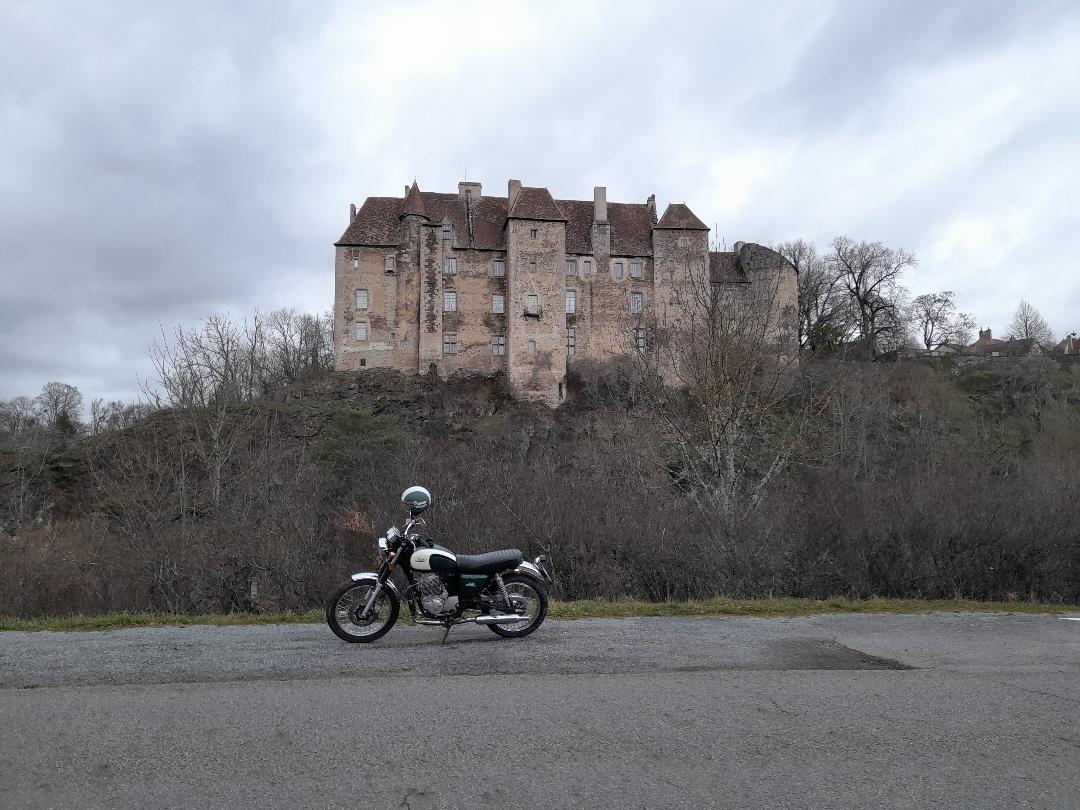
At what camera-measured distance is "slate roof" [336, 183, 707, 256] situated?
6384cm

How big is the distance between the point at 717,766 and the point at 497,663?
298 centimetres

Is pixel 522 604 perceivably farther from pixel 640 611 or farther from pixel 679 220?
pixel 679 220

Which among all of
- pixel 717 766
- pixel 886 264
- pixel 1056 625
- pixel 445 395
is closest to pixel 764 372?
pixel 1056 625

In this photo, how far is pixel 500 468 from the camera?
1994cm

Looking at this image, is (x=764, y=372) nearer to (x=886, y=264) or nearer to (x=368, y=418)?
(x=368, y=418)

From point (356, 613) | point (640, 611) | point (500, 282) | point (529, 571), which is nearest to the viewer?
point (356, 613)

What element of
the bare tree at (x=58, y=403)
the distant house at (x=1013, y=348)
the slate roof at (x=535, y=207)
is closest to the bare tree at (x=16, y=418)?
the bare tree at (x=58, y=403)

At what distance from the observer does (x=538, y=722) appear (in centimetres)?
570

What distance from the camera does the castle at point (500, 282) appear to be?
62.7 metres

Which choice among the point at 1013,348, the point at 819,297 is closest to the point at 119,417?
the point at 819,297

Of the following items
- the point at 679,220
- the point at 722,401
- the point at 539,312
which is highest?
the point at 679,220

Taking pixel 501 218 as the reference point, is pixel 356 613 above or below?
below

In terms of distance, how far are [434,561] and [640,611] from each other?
3228 mm

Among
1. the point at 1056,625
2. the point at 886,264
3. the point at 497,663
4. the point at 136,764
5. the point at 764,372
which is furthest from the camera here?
the point at 886,264
